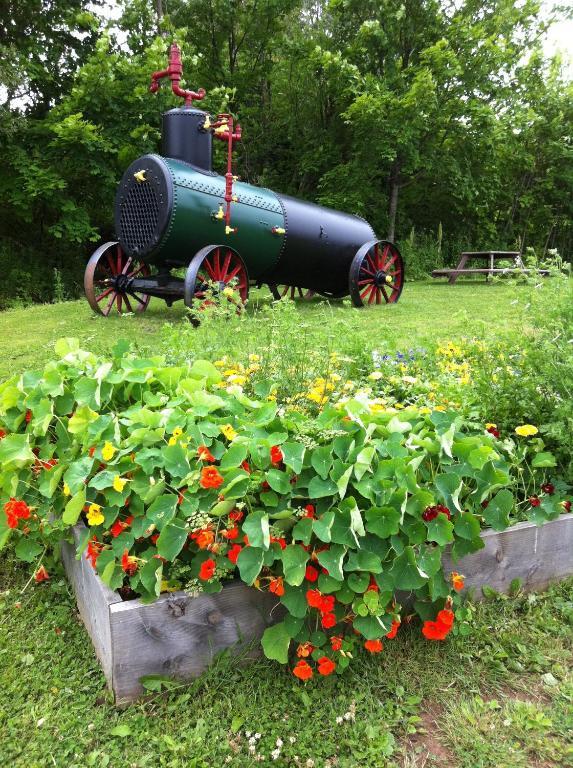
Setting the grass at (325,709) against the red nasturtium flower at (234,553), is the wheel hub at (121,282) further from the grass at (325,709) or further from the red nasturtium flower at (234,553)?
the red nasturtium flower at (234,553)

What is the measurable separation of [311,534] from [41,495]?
107 centimetres

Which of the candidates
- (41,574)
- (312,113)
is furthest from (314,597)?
(312,113)

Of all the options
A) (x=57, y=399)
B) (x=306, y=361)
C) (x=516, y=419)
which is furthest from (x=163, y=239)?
(x=516, y=419)

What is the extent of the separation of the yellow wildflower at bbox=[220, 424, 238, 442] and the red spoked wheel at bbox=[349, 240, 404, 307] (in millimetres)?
6580

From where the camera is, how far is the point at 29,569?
2293mm

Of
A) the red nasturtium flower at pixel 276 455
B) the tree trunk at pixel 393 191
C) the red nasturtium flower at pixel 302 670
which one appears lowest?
the red nasturtium flower at pixel 302 670

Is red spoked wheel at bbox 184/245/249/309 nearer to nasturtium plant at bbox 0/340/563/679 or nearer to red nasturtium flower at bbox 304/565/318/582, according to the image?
nasturtium plant at bbox 0/340/563/679

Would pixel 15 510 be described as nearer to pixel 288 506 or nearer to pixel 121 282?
pixel 288 506

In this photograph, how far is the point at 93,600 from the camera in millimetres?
1838

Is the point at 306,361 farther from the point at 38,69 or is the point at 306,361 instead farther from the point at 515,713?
the point at 38,69

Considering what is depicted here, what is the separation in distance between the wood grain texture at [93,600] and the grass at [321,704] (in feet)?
0.18

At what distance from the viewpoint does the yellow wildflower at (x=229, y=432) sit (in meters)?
1.86

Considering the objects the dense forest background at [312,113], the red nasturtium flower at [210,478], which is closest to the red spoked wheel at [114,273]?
the dense forest background at [312,113]

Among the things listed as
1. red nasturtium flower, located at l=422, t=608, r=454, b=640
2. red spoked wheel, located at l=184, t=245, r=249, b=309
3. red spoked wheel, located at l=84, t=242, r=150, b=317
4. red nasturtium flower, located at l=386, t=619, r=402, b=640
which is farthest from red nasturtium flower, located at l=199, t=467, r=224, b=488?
red spoked wheel, located at l=84, t=242, r=150, b=317
